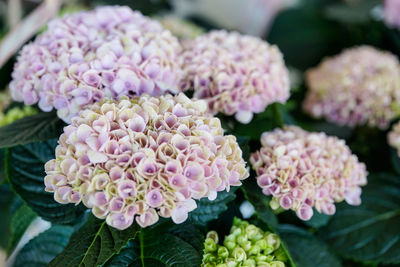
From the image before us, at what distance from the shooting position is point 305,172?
551 millimetres

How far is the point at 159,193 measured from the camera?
0.42m

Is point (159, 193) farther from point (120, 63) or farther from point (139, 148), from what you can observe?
point (120, 63)

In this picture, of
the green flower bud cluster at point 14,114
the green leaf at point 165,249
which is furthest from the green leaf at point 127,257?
the green flower bud cluster at point 14,114

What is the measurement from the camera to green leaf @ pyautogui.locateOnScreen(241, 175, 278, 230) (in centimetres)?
56

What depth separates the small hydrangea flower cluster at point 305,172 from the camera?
543mm

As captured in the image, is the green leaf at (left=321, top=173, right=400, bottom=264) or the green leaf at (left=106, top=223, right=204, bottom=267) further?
the green leaf at (left=321, top=173, right=400, bottom=264)

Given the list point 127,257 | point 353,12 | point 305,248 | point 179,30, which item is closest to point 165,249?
point 127,257

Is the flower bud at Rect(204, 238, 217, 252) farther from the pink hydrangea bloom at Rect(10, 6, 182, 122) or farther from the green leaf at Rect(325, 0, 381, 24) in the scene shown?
the green leaf at Rect(325, 0, 381, 24)

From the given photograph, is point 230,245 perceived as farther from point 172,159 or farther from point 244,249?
point 172,159

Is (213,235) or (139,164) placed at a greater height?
(139,164)

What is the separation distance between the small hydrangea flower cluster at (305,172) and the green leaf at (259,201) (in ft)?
0.06

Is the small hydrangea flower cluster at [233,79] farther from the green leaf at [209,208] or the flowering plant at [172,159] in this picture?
the green leaf at [209,208]

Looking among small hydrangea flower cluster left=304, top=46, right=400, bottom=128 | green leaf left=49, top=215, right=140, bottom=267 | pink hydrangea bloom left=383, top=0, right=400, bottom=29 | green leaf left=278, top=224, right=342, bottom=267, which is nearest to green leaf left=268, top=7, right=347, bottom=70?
pink hydrangea bloom left=383, top=0, right=400, bottom=29

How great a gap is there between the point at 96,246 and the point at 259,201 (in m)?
0.21
